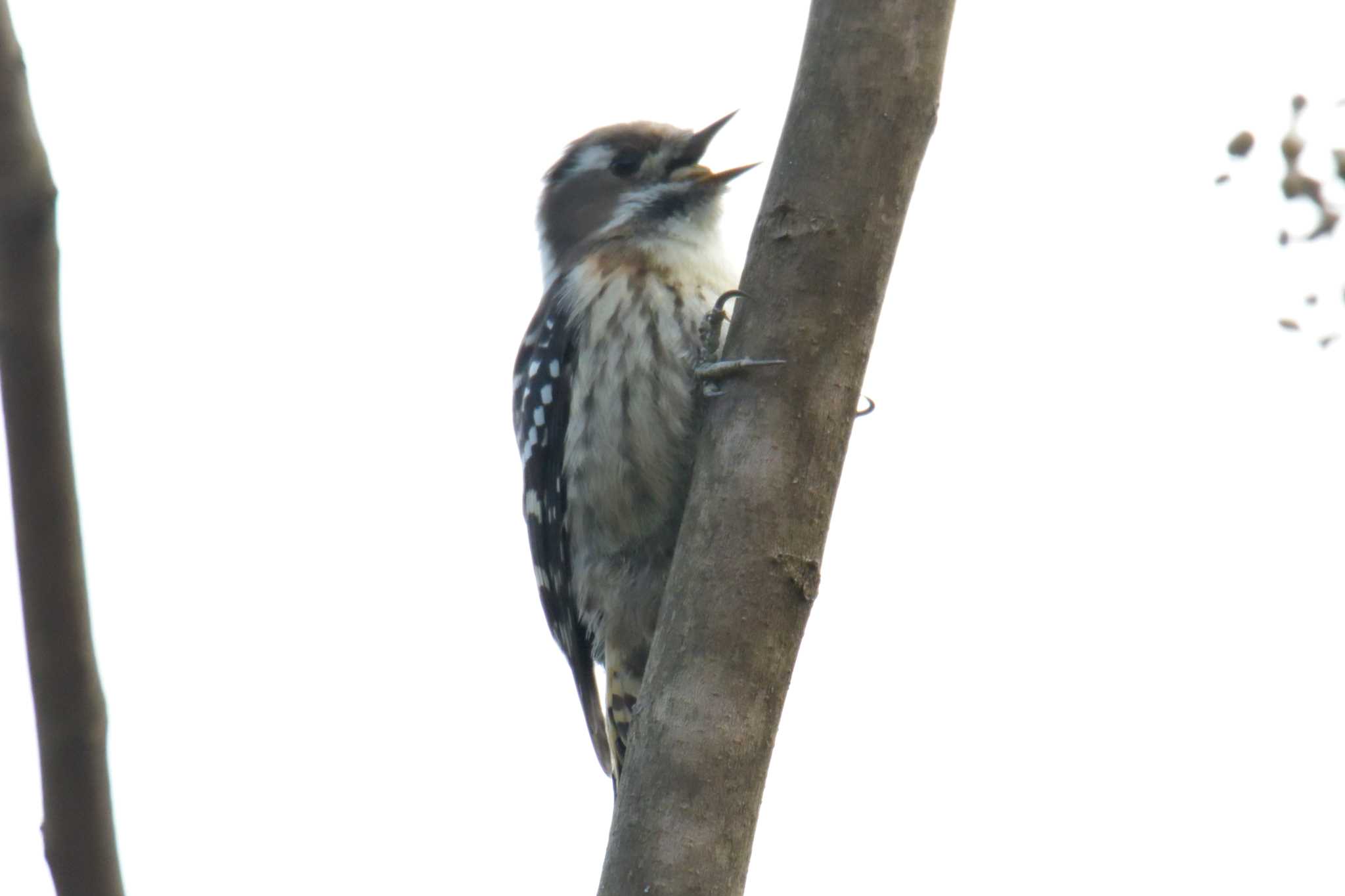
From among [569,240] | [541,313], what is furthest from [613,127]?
[541,313]

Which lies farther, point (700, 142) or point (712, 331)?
point (700, 142)

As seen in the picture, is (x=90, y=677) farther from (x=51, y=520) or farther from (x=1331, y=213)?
(x=1331, y=213)

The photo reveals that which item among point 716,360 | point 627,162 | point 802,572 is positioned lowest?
point 802,572

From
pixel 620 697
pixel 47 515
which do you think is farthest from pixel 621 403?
pixel 47 515

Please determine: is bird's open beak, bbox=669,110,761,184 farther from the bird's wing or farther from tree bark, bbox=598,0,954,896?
tree bark, bbox=598,0,954,896

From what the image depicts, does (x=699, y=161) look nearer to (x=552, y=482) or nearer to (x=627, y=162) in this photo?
→ (x=627, y=162)

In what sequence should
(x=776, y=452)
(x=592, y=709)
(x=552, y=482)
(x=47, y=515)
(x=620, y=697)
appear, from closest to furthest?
(x=47, y=515)
(x=776, y=452)
(x=620, y=697)
(x=552, y=482)
(x=592, y=709)

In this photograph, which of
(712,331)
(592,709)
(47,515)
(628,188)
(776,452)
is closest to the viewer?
(47,515)
